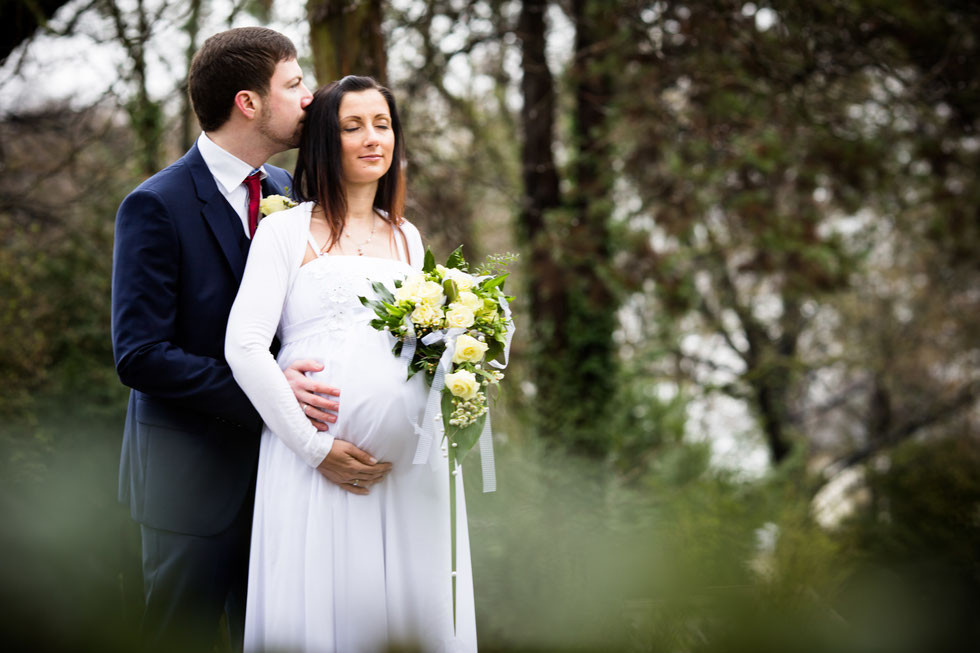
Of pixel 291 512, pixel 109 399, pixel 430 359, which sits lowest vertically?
pixel 291 512

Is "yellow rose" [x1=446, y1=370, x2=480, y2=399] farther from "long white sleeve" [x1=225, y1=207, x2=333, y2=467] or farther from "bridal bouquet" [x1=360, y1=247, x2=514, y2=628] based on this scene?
"long white sleeve" [x1=225, y1=207, x2=333, y2=467]

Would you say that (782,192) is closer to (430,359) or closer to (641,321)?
(641,321)

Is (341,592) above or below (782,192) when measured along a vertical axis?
below

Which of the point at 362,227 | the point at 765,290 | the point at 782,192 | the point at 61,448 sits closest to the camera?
the point at 362,227

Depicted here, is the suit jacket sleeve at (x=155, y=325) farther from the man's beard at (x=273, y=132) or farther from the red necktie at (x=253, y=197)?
the man's beard at (x=273, y=132)

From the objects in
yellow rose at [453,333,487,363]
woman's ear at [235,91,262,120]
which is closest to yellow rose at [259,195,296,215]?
woman's ear at [235,91,262,120]

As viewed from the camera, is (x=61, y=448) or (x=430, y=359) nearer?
(x=430, y=359)

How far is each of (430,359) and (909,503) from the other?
19.8ft

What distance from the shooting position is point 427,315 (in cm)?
240

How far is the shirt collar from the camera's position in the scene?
2816mm

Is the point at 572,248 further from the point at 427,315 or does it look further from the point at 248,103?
the point at 427,315

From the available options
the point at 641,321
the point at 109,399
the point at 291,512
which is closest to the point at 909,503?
the point at 641,321

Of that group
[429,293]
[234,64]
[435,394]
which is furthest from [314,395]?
[234,64]

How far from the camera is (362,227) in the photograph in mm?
2768
